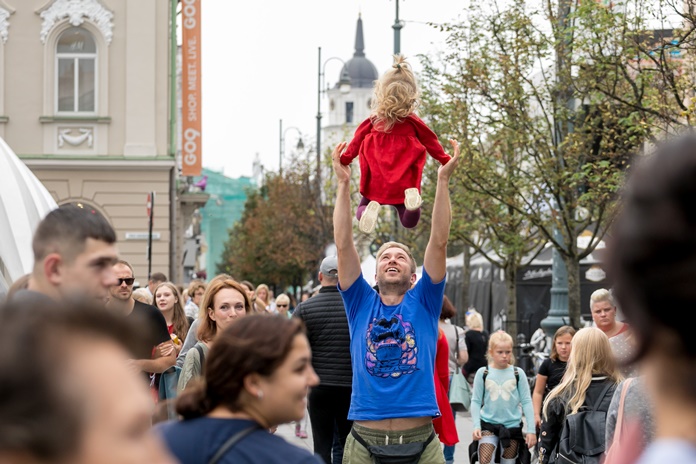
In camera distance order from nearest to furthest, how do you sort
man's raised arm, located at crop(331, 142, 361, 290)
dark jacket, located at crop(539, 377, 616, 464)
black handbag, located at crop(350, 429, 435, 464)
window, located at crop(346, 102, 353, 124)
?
black handbag, located at crop(350, 429, 435, 464) → man's raised arm, located at crop(331, 142, 361, 290) → dark jacket, located at crop(539, 377, 616, 464) → window, located at crop(346, 102, 353, 124)

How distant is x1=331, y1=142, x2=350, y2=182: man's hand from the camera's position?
646cm

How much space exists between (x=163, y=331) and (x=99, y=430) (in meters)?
6.11

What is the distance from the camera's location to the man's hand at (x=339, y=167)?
646cm

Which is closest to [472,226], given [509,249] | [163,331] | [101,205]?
[509,249]

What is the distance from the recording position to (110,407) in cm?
157

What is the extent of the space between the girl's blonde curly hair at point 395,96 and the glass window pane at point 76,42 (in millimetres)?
24898

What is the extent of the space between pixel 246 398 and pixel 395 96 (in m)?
4.64

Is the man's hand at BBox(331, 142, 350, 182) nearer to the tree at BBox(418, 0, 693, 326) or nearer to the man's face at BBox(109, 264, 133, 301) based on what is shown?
the man's face at BBox(109, 264, 133, 301)

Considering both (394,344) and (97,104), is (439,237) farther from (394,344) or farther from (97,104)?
(97,104)

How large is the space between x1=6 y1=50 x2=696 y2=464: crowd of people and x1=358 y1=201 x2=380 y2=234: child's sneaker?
0.05ft

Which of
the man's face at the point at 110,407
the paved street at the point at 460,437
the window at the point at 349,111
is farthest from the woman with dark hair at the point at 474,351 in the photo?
the window at the point at 349,111

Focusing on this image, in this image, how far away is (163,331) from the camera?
759cm

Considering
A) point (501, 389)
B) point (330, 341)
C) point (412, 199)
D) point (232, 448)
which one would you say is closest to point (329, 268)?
point (330, 341)

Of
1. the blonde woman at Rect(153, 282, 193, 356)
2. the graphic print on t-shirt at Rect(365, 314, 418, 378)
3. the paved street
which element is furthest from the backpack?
the paved street
